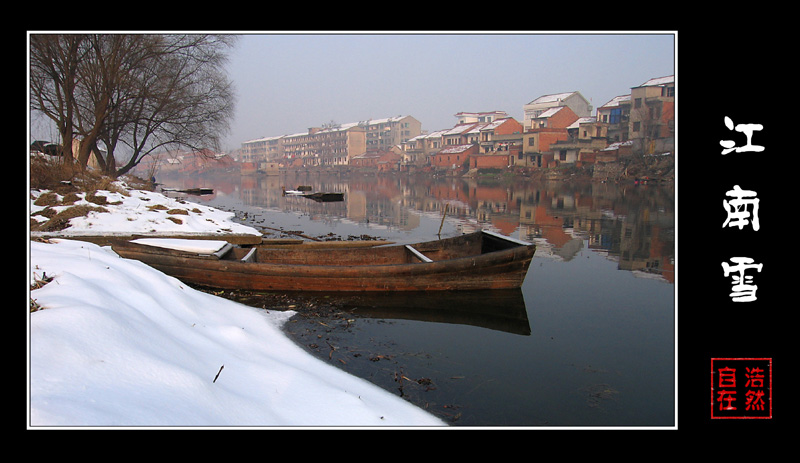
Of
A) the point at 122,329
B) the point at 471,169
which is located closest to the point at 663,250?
the point at 122,329

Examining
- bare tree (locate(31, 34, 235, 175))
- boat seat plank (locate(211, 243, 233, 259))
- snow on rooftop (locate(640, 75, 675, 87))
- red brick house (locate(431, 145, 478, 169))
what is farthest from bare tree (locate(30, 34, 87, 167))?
red brick house (locate(431, 145, 478, 169))

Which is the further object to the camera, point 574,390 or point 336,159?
point 336,159

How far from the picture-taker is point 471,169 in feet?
220

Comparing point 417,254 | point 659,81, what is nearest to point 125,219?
point 417,254

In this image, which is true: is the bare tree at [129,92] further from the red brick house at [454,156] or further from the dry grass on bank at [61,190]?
the red brick house at [454,156]

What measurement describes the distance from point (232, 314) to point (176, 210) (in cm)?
986

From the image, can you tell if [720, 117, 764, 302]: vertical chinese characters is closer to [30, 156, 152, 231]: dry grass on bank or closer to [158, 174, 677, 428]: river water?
[158, 174, 677, 428]: river water

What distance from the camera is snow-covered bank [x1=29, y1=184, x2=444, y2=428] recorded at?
2.84 metres

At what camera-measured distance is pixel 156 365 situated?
344 cm

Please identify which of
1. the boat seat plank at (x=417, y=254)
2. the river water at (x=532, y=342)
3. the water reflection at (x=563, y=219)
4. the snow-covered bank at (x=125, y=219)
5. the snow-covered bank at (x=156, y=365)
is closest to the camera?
the snow-covered bank at (x=156, y=365)

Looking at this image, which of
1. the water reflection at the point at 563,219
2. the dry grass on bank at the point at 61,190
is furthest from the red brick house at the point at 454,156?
the dry grass on bank at the point at 61,190

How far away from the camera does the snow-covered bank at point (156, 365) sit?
2.84 meters

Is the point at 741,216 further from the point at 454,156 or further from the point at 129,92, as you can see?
the point at 454,156

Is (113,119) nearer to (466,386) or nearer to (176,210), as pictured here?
(176,210)
